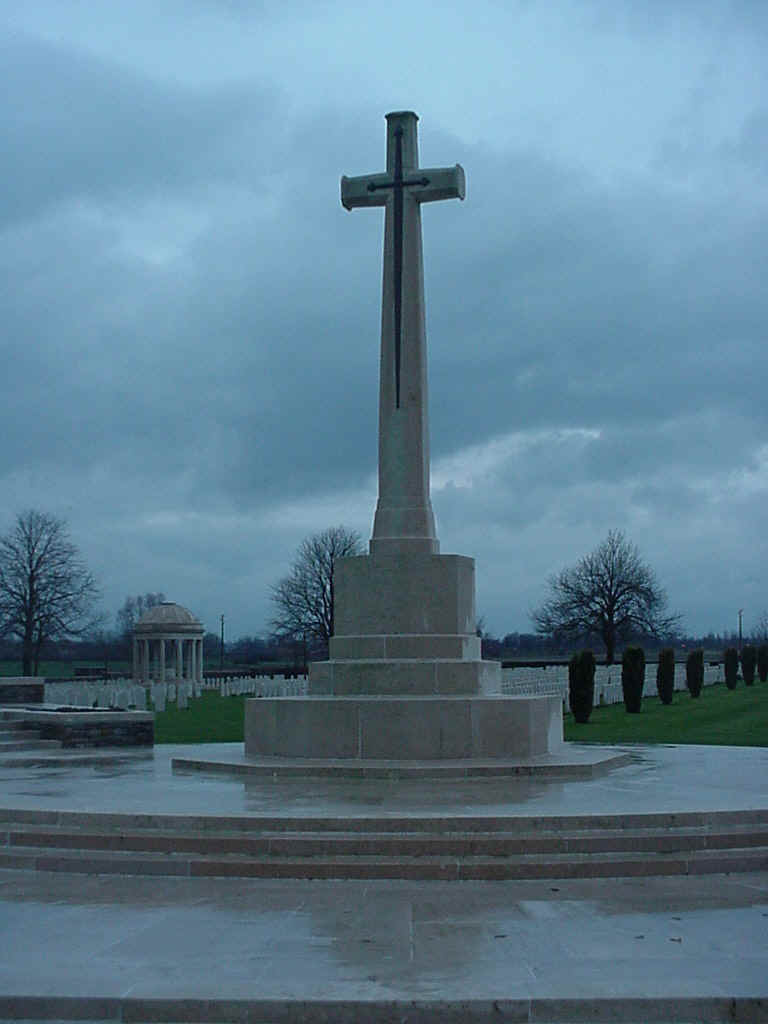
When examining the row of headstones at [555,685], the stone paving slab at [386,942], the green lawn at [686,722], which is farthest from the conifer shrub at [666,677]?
the stone paving slab at [386,942]

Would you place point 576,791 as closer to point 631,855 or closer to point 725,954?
point 631,855

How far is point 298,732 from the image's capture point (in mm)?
11664

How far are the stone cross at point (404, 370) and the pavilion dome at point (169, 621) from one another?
113 feet

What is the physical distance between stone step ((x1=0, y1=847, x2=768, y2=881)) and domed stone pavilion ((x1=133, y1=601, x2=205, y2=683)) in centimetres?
3798

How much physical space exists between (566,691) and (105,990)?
81.9 feet

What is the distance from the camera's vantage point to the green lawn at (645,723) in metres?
18.7

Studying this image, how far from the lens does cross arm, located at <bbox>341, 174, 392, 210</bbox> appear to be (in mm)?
13414

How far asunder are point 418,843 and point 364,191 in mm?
8282

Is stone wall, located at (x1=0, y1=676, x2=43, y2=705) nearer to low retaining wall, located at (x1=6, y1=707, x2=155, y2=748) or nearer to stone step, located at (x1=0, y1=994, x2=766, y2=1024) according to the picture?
low retaining wall, located at (x1=6, y1=707, x2=155, y2=748)

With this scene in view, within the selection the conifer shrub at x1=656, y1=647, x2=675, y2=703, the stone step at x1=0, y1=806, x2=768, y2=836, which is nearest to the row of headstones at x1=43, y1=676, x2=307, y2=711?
the conifer shrub at x1=656, y1=647, x2=675, y2=703

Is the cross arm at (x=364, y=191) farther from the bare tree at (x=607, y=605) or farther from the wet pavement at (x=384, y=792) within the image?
the bare tree at (x=607, y=605)

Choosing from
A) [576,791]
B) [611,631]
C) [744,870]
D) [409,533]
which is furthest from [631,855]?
[611,631]

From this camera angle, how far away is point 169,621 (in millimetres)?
46594

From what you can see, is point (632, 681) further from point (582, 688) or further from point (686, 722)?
point (686, 722)
